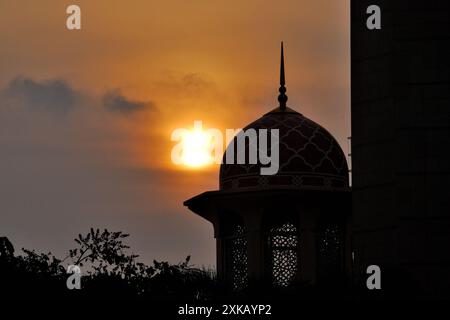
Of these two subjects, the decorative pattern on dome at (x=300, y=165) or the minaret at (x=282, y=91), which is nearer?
the decorative pattern on dome at (x=300, y=165)

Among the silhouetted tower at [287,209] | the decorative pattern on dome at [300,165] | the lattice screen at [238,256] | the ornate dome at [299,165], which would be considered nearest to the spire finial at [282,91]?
the silhouetted tower at [287,209]

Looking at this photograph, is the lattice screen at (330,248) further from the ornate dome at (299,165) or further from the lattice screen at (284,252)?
the ornate dome at (299,165)

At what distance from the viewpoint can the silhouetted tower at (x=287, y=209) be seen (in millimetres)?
38562

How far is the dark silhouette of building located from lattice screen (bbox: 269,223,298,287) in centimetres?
1056

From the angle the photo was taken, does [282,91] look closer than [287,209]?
No

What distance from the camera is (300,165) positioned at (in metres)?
38.5

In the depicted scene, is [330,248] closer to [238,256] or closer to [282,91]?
[238,256]

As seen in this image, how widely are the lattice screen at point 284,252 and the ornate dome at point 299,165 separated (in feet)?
4.12

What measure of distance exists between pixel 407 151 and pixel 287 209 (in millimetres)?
12015

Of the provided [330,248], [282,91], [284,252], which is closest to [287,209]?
[284,252]

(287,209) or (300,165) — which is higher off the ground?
(300,165)

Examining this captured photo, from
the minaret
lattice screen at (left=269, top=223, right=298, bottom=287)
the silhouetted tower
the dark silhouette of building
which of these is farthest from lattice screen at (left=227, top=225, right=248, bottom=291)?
the dark silhouette of building

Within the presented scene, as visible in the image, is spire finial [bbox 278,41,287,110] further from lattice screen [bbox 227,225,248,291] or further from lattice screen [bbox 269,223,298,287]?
lattice screen [bbox 227,225,248,291]
